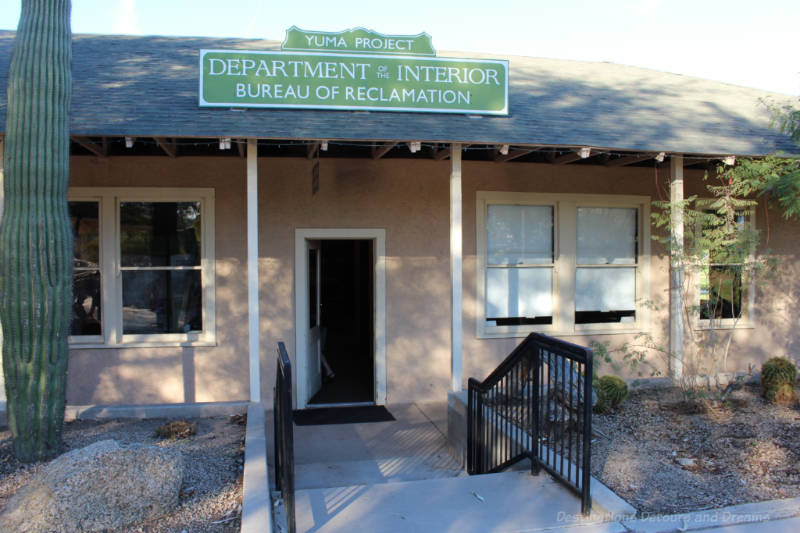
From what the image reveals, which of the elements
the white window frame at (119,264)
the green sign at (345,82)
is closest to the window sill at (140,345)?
the white window frame at (119,264)

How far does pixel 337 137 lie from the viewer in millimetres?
5605

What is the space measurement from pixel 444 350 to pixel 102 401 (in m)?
4.18

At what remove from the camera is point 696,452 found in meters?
4.89

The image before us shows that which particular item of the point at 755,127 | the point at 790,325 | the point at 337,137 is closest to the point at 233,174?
the point at 337,137

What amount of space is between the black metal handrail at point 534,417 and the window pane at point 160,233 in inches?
155

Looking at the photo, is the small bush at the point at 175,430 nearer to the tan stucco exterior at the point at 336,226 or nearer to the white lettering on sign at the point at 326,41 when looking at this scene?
the tan stucco exterior at the point at 336,226

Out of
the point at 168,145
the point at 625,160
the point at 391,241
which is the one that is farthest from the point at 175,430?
the point at 625,160

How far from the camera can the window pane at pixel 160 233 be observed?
6957 mm

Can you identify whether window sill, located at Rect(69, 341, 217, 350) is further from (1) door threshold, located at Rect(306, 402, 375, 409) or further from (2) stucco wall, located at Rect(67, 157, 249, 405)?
(1) door threshold, located at Rect(306, 402, 375, 409)

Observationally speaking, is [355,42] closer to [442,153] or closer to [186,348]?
[442,153]

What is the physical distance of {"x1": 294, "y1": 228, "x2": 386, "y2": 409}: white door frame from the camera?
716 centimetres

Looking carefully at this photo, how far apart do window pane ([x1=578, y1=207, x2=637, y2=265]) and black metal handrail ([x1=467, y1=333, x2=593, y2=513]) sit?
3.52m

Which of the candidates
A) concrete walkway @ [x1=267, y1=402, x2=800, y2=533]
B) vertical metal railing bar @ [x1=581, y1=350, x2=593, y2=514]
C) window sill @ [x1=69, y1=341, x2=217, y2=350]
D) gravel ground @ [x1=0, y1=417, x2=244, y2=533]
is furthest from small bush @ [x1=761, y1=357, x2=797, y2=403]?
window sill @ [x1=69, y1=341, x2=217, y2=350]

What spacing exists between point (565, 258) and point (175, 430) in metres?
5.27
